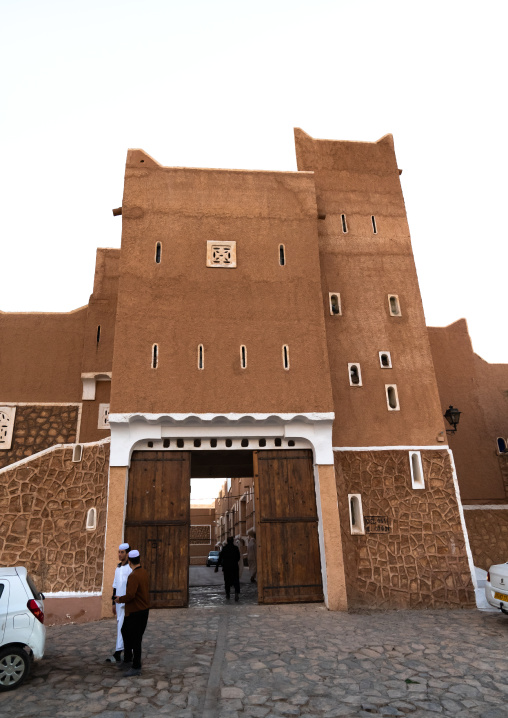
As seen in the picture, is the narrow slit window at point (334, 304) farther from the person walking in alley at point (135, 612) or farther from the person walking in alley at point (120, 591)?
the person walking in alley at point (135, 612)

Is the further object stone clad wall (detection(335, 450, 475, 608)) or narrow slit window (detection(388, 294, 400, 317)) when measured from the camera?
Result: narrow slit window (detection(388, 294, 400, 317))

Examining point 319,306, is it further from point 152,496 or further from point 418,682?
point 418,682

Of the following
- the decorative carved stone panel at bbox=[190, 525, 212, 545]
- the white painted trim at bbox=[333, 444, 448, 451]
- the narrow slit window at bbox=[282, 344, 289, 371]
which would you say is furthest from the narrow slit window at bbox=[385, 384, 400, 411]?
the decorative carved stone panel at bbox=[190, 525, 212, 545]

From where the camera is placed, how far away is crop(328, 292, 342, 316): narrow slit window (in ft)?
45.0

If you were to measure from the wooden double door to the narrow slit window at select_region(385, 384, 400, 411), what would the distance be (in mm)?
2655

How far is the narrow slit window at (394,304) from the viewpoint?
13934 millimetres

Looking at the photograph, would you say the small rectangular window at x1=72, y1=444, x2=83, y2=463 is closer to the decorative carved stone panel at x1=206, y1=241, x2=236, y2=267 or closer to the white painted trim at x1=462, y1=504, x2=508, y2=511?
the decorative carved stone panel at x1=206, y1=241, x2=236, y2=267

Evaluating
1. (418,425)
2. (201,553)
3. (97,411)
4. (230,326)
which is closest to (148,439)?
(230,326)

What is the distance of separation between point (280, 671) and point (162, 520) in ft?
16.4

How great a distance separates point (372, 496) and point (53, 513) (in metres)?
7.02

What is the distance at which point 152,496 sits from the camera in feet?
37.0

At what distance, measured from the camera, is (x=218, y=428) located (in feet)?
38.6

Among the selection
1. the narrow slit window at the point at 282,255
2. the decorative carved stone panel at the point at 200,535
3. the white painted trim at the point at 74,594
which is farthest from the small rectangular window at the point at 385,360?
the decorative carved stone panel at the point at 200,535

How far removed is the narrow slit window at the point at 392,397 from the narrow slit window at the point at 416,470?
1170 mm
